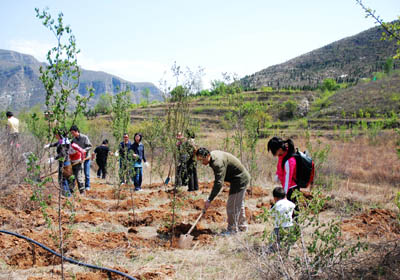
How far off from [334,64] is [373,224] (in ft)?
245

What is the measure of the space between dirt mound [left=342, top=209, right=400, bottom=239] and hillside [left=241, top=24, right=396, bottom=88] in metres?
50.5

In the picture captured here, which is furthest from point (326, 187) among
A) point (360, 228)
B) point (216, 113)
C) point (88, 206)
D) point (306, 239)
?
point (216, 113)

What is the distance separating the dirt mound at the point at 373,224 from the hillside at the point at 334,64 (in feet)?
166

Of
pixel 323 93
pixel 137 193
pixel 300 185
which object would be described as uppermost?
pixel 323 93

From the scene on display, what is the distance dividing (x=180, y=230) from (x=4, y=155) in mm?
4663

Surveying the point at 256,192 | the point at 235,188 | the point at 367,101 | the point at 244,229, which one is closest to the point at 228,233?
the point at 244,229

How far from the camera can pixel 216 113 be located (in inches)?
1885

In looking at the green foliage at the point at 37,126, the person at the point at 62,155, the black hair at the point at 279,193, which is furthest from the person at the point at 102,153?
the black hair at the point at 279,193

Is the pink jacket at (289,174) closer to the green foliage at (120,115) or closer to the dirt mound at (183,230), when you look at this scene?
the dirt mound at (183,230)

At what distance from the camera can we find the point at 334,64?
236 feet

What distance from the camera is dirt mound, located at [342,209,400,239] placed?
4.79m

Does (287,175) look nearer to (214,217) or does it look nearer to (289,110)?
(214,217)

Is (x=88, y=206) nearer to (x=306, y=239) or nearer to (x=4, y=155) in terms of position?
(x=4, y=155)

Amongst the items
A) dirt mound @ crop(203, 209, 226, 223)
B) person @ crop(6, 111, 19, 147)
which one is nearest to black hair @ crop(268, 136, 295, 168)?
dirt mound @ crop(203, 209, 226, 223)
